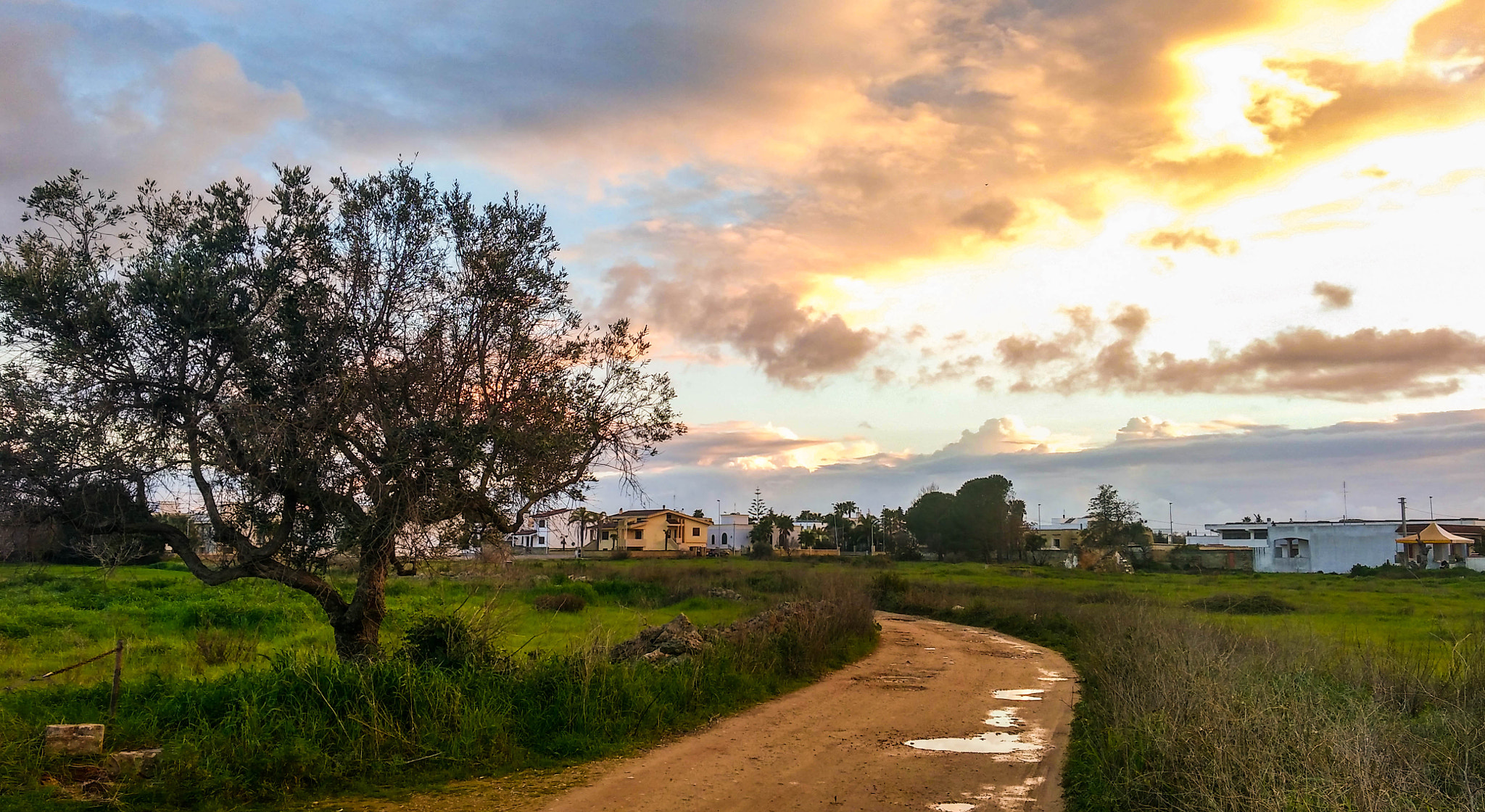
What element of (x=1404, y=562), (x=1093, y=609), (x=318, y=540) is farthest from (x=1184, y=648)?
(x=1404, y=562)

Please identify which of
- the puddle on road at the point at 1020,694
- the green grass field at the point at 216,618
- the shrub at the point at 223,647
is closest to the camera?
the puddle on road at the point at 1020,694

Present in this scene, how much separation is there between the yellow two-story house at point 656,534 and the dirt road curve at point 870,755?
273 ft

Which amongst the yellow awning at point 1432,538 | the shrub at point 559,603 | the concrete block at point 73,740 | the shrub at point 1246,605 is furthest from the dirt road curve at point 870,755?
the yellow awning at point 1432,538

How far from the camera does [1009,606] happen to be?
3875cm

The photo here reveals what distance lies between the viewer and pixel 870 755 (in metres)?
12.1

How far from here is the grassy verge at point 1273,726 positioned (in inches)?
253

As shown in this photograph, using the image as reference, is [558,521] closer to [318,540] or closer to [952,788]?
[318,540]

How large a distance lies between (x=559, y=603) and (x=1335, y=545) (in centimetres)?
8209

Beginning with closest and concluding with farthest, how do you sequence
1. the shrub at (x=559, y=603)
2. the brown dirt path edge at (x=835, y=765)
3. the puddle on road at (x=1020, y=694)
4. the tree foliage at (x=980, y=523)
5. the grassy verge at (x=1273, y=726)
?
the grassy verge at (x=1273, y=726) < the brown dirt path edge at (x=835, y=765) < the puddle on road at (x=1020, y=694) < the shrub at (x=559, y=603) < the tree foliage at (x=980, y=523)

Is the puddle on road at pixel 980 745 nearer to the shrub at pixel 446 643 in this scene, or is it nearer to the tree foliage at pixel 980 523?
the shrub at pixel 446 643

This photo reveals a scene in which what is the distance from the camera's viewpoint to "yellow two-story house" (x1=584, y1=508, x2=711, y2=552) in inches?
4136

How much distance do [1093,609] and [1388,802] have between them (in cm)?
2863

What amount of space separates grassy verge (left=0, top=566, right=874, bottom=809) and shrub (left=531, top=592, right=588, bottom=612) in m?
24.0

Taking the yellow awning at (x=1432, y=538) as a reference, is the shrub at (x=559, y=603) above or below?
below
